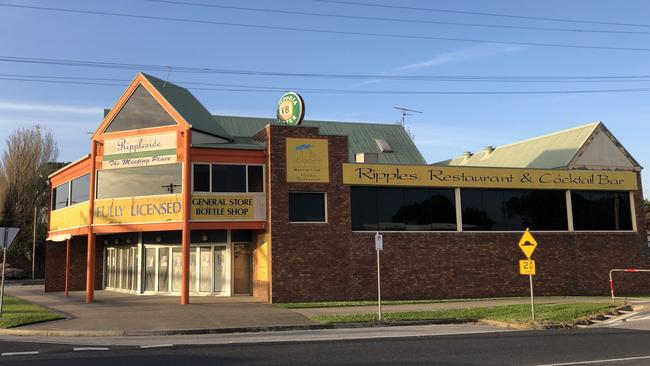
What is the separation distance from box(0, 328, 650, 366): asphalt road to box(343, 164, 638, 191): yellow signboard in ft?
36.1

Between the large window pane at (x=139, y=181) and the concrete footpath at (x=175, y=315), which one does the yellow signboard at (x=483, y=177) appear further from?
the large window pane at (x=139, y=181)

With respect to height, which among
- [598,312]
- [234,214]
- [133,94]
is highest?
[133,94]

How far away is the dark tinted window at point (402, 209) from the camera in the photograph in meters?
23.3

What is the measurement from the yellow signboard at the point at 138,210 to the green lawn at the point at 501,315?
854cm

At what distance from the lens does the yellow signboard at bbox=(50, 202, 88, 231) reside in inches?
984

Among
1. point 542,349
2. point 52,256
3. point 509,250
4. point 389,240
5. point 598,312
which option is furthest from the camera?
point 52,256

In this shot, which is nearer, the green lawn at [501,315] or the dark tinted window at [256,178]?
the green lawn at [501,315]

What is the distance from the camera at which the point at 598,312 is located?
17656 mm

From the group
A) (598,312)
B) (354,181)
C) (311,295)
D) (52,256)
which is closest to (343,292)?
(311,295)

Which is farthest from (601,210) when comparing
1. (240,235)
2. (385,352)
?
(385,352)

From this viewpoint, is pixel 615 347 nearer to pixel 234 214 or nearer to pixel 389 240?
pixel 389 240

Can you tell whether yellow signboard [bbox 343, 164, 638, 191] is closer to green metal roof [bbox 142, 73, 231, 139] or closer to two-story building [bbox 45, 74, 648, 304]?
two-story building [bbox 45, 74, 648, 304]

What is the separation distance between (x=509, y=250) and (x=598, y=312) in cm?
746

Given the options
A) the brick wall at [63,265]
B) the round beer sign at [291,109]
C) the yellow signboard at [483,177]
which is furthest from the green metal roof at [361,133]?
the brick wall at [63,265]
